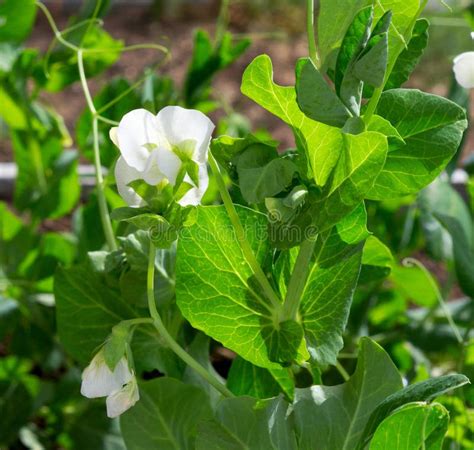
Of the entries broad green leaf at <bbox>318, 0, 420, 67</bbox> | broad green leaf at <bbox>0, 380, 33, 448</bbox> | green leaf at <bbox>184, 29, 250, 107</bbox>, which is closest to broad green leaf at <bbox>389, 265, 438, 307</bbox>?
green leaf at <bbox>184, 29, 250, 107</bbox>

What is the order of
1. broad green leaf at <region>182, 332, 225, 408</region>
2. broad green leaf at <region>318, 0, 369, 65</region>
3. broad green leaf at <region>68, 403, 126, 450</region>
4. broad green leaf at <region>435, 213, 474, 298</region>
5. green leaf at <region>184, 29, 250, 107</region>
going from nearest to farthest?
broad green leaf at <region>318, 0, 369, 65</region> → broad green leaf at <region>182, 332, 225, 408</region> → broad green leaf at <region>435, 213, 474, 298</region> → broad green leaf at <region>68, 403, 126, 450</region> → green leaf at <region>184, 29, 250, 107</region>

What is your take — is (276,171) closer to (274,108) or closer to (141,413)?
(274,108)

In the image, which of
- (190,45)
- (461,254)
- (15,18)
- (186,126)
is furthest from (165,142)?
(190,45)

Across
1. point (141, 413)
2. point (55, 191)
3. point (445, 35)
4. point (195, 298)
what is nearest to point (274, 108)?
point (195, 298)

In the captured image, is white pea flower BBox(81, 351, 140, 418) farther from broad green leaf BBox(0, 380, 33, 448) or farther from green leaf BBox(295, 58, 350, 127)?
broad green leaf BBox(0, 380, 33, 448)

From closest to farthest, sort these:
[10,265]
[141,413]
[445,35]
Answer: [141,413], [10,265], [445,35]

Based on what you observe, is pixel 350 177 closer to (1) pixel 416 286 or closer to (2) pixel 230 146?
(2) pixel 230 146

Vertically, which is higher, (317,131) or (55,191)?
(317,131)
